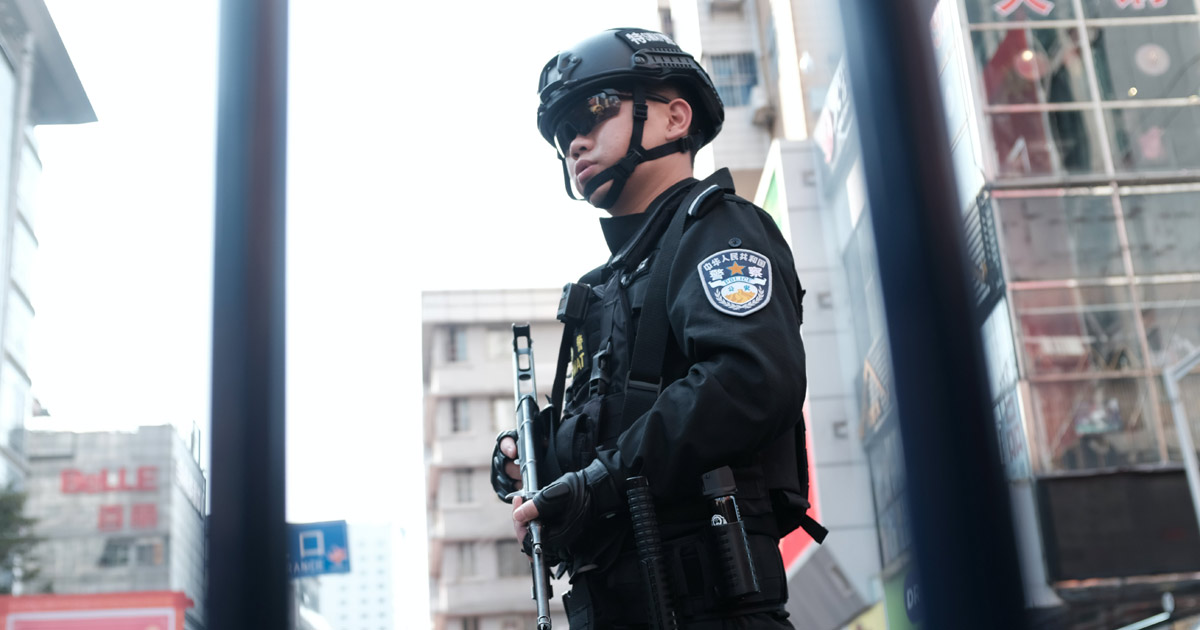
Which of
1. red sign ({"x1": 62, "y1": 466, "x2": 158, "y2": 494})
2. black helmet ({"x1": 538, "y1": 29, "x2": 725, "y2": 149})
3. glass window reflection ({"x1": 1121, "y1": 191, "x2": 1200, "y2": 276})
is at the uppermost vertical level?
glass window reflection ({"x1": 1121, "y1": 191, "x2": 1200, "y2": 276})

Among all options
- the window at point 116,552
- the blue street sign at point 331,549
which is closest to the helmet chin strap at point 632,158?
the blue street sign at point 331,549

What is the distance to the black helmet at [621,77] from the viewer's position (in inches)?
92.2

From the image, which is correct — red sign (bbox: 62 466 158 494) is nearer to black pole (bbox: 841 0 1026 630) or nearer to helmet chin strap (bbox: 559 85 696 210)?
helmet chin strap (bbox: 559 85 696 210)

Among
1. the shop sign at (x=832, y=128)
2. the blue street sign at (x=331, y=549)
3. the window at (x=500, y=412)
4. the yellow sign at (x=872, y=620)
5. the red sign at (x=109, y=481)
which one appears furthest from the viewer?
the window at (x=500, y=412)

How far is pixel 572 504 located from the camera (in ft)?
6.23

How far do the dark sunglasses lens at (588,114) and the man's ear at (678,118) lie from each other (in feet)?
0.42

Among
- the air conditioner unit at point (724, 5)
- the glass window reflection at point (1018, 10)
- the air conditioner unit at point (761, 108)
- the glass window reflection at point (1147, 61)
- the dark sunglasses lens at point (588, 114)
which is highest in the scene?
the air conditioner unit at point (724, 5)

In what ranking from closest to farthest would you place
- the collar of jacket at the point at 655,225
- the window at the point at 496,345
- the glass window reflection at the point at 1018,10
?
the collar of jacket at the point at 655,225 < the glass window reflection at the point at 1018,10 < the window at the point at 496,345

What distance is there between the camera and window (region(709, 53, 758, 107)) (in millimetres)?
25891

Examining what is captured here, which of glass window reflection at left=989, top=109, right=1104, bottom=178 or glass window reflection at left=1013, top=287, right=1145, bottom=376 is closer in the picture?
glass window reflection at left=1013, top=287, right=1145, bottom=376

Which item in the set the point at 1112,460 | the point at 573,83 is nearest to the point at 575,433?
the point at 573,83

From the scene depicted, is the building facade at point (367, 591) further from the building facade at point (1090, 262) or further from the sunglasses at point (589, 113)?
the sunglasses at point (589, 113)

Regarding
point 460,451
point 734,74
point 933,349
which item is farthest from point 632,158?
point 460,451

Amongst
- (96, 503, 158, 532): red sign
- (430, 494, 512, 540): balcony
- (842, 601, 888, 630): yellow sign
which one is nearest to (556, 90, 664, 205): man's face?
(842, 601, 888, 630): yellow sign
